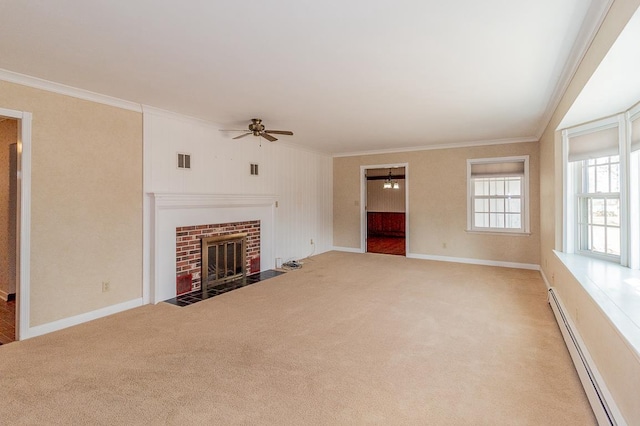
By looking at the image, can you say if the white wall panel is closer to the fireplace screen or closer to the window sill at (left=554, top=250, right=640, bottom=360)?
the fireplace screen

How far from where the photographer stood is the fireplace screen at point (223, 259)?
15.4ft

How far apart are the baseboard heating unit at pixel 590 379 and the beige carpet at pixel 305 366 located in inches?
2.6

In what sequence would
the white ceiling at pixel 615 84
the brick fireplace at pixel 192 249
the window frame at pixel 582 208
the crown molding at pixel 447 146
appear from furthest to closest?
the crown molding at pixel 447 146
the brick fireplace at pixel 192 249
the window frame at pixel 582 208
the white ceiling at pixel 615 84

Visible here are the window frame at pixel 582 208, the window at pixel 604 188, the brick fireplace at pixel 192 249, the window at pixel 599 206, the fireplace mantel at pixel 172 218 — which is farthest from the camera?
the brick fireplace at pixel 192 249

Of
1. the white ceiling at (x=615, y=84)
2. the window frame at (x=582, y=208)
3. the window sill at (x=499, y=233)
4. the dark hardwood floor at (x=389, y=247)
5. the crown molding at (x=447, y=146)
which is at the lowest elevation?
the dark hardwood floor at (x=389, y=247)

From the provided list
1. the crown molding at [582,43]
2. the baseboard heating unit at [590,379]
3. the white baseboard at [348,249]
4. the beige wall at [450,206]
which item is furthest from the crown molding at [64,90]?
the white baseboard at [348,249]

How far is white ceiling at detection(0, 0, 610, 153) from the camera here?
1948 millimetres

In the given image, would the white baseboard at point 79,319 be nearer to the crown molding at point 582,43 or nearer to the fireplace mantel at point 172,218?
the fireplace mantel at point 172,218

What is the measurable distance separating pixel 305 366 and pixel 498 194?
5435 mm

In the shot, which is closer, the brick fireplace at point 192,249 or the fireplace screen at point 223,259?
the brick fireplace at point 192,249

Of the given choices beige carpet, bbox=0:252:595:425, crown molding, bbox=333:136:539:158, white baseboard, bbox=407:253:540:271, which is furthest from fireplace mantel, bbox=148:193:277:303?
white baseboard, bbox=407:253:540:271

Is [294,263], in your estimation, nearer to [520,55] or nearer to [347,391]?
[347,391]

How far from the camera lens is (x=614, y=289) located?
230cm

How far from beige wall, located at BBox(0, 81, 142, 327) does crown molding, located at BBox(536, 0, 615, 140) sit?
4.35 m
